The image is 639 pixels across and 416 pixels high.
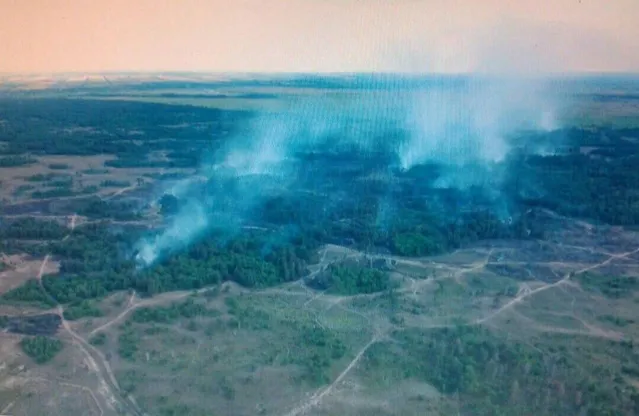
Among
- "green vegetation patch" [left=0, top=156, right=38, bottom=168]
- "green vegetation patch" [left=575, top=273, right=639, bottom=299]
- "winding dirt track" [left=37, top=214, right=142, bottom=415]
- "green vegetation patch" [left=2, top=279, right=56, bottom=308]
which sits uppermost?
"green vegetation patch" [left=0, top=156, right=38, bottom=168]

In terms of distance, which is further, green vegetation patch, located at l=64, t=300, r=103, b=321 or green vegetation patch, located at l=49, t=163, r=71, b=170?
green vegetation patch, located at l=49, t=163, r=71, b=170

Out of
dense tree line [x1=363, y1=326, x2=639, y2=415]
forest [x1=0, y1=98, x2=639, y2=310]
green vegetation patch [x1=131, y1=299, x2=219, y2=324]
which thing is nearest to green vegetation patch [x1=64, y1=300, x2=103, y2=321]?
forest [x1=0, y1=98, x2=639, y2=310]

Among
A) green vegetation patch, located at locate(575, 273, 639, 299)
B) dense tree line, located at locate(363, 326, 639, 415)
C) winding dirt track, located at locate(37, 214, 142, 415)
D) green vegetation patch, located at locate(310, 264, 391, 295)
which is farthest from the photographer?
green vegetation patch, located at locate(310, 264, 391, 295)

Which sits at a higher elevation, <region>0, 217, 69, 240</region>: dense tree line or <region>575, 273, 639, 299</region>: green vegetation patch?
<region>0, 217, 69, 240</region>: dense tree line

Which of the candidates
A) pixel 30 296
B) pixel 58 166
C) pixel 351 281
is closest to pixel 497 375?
pixel 351 281

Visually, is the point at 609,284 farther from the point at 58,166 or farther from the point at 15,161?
the point at 15,161

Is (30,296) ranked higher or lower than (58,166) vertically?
lower

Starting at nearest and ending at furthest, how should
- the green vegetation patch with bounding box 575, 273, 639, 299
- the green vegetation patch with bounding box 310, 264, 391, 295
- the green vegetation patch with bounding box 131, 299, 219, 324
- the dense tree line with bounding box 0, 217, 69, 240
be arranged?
1. the green vegetation patch with bounding box 131, 299, 219, 324
2. the green vegetation patch with bounding box 575, 273, 639, 299
3. the green vegetation patch with bounding box 310, 264, 391, 295
4. the dense tree line with bounding box 0, 217, 69, 240

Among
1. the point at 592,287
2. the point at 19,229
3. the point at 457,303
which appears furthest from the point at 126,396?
the point at 592,287

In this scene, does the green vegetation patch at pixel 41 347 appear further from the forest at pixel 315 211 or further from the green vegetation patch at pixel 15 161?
the green vegetation patch at pixel 15 161

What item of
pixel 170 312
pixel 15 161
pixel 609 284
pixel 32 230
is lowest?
pixel 609 284

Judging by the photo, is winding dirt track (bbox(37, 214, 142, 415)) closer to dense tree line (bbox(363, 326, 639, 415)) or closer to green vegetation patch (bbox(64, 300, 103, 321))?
green vegetation patch (bbox(64, 300, 103, 321))

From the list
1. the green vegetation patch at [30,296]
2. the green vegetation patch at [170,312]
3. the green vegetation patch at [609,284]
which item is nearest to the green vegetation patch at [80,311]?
the green vegetation patch at [30,296]
